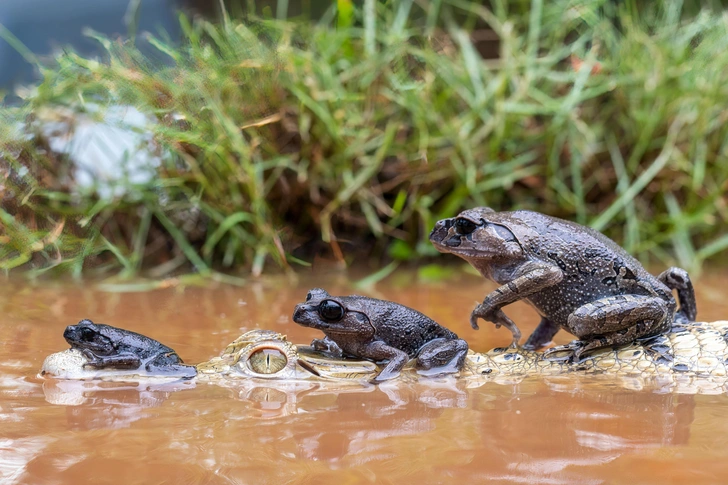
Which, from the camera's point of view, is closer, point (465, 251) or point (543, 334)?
point (465, 251)

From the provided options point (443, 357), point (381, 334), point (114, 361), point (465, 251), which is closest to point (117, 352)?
point (114, 361)

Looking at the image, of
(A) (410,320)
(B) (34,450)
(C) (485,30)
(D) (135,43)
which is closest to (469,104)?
(C) (485,30)

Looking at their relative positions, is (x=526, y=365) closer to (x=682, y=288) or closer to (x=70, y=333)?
(x=682, y=288)

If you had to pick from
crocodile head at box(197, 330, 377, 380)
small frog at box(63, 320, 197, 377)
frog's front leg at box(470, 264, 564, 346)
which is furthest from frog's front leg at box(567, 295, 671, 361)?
small frog at box(63, 320, 197, 377)

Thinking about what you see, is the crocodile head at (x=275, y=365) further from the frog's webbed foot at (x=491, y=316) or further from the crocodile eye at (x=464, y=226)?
the crocodile eye at (x=464, y=226)

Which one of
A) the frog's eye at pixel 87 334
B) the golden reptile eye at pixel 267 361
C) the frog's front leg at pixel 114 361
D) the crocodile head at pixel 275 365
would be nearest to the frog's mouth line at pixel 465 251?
the crocodile head at pixel 275 365

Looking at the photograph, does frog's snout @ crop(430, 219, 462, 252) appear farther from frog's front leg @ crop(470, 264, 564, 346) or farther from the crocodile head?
the crocodile head

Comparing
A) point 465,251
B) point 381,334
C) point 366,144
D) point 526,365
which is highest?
point 366,144

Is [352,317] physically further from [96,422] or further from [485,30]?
[485,30]
